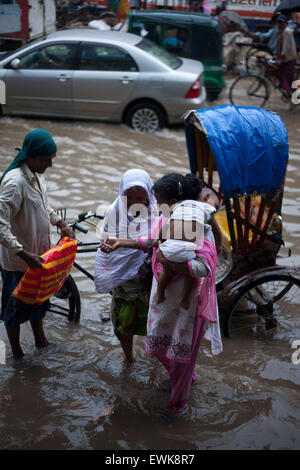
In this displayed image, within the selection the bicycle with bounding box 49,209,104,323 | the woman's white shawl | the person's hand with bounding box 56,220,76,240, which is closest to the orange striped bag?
the person's hand with bounding box 56,220,76,240

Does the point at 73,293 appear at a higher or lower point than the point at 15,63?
lower

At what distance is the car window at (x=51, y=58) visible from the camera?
8.07 meters

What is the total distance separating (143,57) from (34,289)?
20.2 ft

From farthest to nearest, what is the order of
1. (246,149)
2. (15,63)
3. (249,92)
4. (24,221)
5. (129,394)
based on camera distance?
(249,92)
(15,63)
(246,149)
(129,394)
(24,221)

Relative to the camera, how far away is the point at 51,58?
8148 mm

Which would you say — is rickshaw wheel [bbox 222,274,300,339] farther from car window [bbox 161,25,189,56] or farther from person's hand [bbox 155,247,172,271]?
car window [bbox 161,25,189,56]

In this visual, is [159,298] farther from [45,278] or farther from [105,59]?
[105,59]

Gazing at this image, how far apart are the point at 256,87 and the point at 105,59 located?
373 cm

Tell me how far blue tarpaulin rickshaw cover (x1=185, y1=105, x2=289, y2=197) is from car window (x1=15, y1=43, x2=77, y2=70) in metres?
5.21

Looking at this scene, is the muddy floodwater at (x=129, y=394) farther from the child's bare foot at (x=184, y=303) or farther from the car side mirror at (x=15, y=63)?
the car side mirror at (x=15, y=63)

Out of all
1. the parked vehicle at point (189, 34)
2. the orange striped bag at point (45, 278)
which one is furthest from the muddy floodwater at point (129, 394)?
the parked vehicle at point (189, 34)

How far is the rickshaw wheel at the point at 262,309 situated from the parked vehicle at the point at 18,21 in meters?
7.03

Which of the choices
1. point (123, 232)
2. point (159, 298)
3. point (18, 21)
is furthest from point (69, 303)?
point (18, 21)

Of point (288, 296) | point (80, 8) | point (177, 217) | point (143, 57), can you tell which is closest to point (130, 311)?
point (177, 217)
